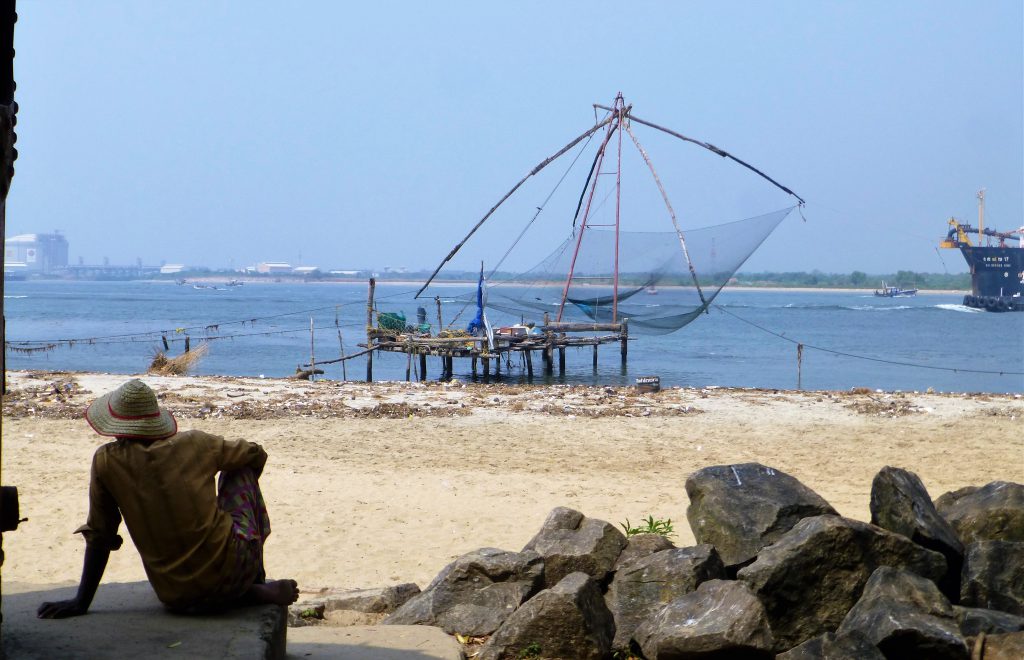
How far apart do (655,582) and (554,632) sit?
1.77 feet

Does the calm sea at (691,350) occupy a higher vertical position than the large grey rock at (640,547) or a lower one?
lower

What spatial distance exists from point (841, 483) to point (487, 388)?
7.27 metres

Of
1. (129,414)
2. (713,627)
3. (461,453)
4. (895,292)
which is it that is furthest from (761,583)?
(895,292)

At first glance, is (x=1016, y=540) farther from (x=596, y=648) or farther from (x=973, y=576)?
(x=596, y=648)

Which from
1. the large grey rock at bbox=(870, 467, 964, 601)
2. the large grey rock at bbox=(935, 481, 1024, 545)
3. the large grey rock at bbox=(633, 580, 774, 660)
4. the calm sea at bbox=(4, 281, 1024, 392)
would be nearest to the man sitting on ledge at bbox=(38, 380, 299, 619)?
the large grey rock at bbox=(633, 580, 774, 660)

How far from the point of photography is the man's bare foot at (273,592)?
3.17 meters

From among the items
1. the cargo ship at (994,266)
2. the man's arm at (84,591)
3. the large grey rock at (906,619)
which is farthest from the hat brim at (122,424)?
the cargo ship at (994,266)

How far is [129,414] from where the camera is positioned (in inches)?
116

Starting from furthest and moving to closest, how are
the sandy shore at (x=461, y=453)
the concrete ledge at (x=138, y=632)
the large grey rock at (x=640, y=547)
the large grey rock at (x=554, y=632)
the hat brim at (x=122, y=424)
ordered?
the sandy shore at (x=461, y=453) → the large grey rock at (x=640, y=547) → the large grey rock at (x=554, y=632) → the hat brim at (x=122, y=424) → the concrete ledge at (x=138, y=632)

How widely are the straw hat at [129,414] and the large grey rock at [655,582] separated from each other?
199 centimetres

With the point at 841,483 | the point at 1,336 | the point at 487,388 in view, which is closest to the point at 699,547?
the point at 1,336

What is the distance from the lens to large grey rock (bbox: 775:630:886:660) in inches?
128

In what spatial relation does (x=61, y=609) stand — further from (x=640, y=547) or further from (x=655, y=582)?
(x=640, y=547)

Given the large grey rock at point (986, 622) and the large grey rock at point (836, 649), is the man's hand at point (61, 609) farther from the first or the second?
the large grey rock at point (986, 622)
